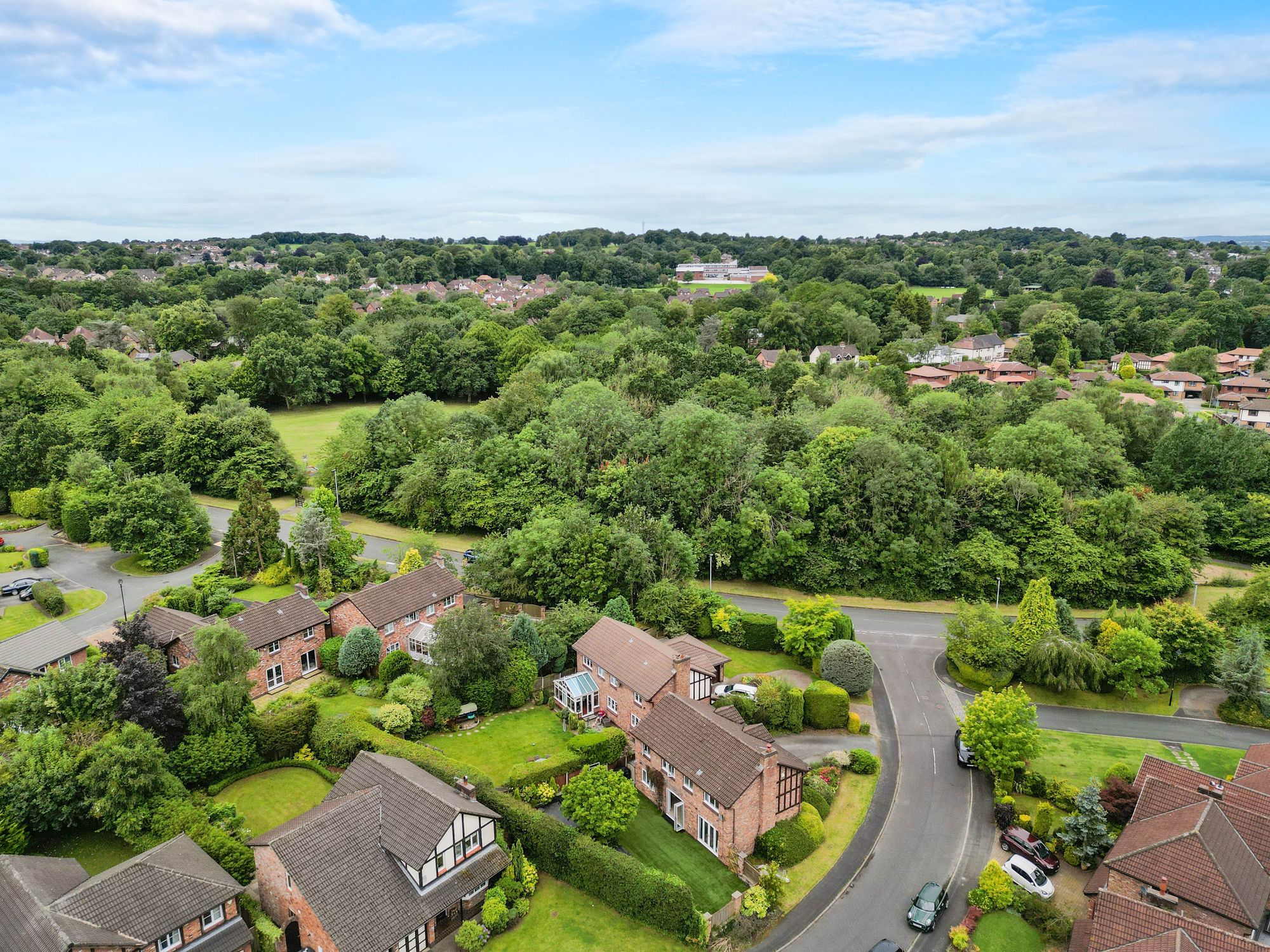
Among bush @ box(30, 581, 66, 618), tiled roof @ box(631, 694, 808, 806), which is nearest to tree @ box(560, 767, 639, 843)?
tiled roof @ box(631, 694, 808, 806)

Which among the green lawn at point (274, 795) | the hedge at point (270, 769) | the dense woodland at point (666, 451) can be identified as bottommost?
the green lawn at point (274, 795)

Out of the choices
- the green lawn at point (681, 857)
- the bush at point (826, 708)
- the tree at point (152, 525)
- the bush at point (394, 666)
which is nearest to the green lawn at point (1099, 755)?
the bush at point (826, 708)

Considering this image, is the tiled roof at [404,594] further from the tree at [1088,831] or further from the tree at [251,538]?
the tree at [1088,831]

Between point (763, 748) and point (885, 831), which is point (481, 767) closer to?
point (763, 748)

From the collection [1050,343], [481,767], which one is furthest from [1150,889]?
[1050,343]

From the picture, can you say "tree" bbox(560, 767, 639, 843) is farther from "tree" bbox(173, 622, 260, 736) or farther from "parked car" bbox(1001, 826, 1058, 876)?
"tree" bbox(173, 622, 260, 736)

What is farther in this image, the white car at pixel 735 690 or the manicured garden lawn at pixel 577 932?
the white car at pixel 735 690
